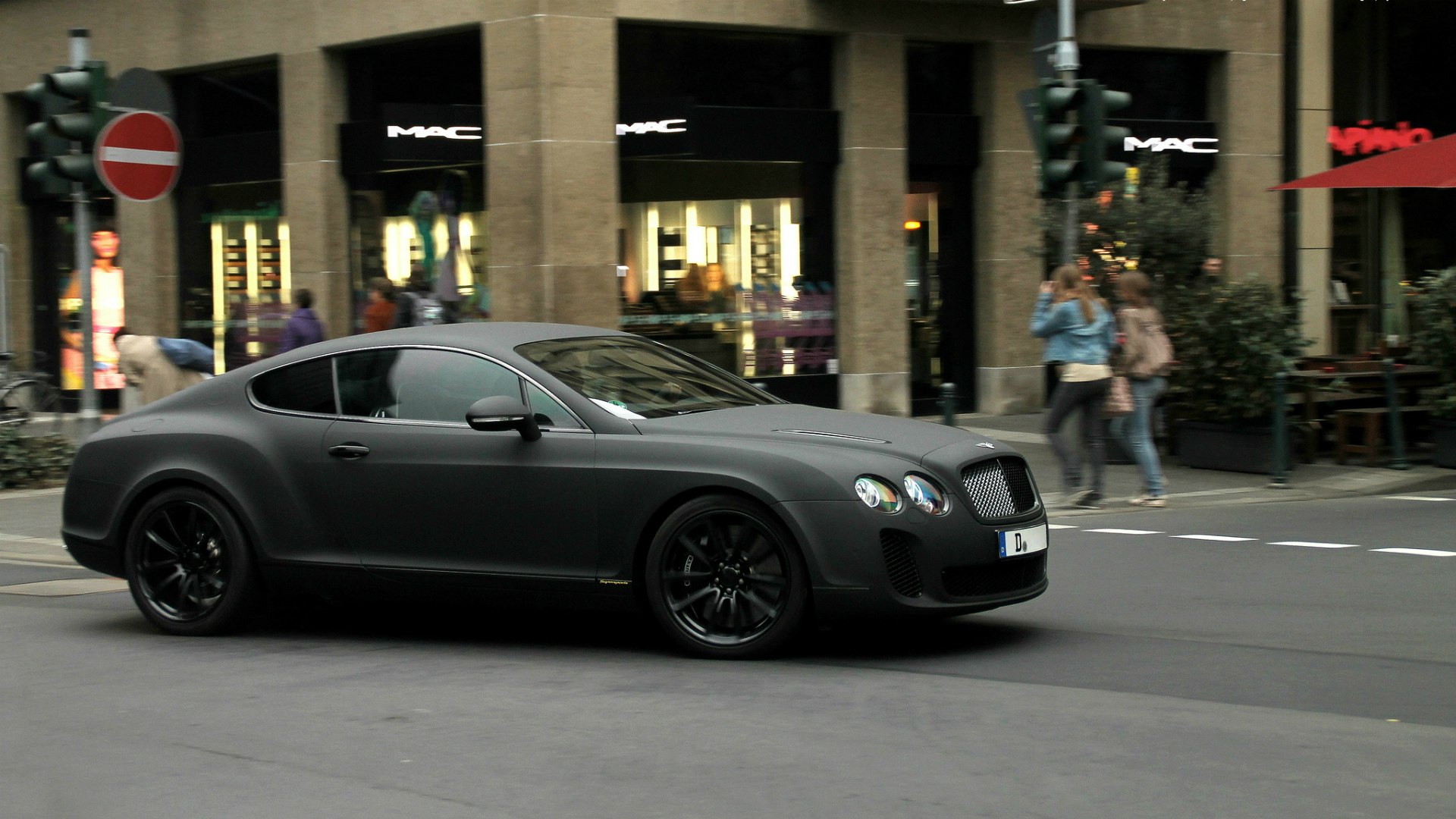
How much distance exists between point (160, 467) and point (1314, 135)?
19.8 meters

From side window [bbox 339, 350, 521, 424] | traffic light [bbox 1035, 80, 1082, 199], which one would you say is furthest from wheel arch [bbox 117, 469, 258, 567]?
traffic light [bbox 1035, 80, 1082, 199]

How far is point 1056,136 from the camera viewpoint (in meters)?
13.0

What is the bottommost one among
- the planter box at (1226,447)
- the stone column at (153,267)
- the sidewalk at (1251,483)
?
the sidewalk at (1251,483)

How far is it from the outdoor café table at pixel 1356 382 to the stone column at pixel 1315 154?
848 cm

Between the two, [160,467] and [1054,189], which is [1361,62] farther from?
[160,467]

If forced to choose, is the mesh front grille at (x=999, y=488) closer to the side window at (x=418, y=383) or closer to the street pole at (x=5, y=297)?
the side window at (x=418, y=383)

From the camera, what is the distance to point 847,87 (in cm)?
1962

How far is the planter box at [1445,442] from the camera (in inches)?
553

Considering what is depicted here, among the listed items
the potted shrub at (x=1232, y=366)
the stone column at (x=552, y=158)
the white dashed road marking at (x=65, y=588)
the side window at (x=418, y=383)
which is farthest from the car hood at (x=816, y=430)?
the stone column at (x=552, y=158)

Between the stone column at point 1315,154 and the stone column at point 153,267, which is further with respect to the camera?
the stone column at point 1315,154

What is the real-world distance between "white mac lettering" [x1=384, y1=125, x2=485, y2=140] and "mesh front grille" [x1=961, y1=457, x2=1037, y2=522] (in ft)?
42.4

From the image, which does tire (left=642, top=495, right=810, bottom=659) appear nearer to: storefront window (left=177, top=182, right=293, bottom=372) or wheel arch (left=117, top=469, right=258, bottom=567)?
wheel arch (left=117, top=469, right=258, bottom=567)

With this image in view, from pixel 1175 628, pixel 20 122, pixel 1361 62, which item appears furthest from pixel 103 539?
pixel 1361 62

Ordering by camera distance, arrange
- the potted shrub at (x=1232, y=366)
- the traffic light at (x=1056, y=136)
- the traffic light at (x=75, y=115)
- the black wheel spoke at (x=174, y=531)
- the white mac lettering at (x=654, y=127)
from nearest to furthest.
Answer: the black wheel spoke at (x=174, y=531)
the traffic light at (x=75, y=115)
the traffic light at (x=1056, y=136)
the potted shrub at (x=1232, y=366)
the white mac lettering at (x=654, y=127)
